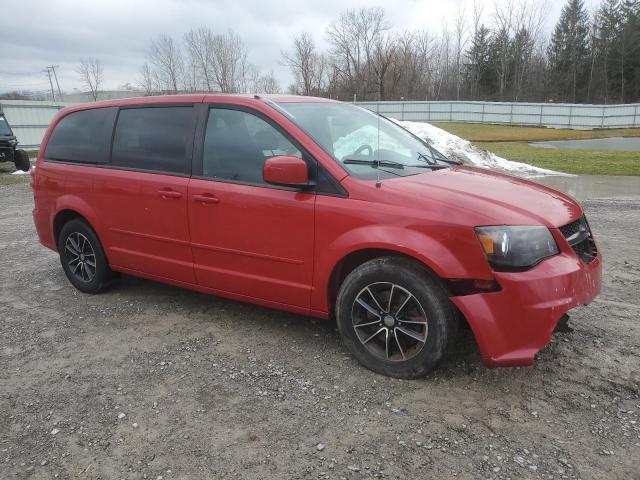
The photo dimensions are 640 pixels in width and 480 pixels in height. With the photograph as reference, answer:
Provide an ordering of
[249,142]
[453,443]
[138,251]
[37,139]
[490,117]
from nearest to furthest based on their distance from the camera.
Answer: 1. [453,443]
2. [249,142]
3. [138,251]
4. [37,139]
5. [490,117]

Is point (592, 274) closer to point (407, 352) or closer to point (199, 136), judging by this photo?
point (407, 352)

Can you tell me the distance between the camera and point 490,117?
40000mm

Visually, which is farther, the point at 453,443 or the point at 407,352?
the point at 407,352

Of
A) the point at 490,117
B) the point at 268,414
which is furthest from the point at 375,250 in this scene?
the point at 490,117

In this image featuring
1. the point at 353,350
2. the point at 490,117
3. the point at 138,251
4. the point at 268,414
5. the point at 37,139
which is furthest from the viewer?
the point at 490,117

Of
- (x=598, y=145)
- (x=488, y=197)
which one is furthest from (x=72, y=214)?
(x=598, y=145)

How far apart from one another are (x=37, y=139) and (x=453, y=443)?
85.7ft

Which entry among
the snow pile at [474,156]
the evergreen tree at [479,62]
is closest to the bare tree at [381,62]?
the evergreen tree at [479,62]

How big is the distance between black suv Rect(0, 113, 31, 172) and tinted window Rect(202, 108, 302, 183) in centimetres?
1623

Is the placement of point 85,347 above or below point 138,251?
below

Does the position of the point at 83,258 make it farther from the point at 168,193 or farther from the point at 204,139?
the point at 204,139

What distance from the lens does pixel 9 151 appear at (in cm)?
1698

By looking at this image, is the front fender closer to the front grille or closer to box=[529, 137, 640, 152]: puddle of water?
the front grille

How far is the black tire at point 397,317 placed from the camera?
3018mm
